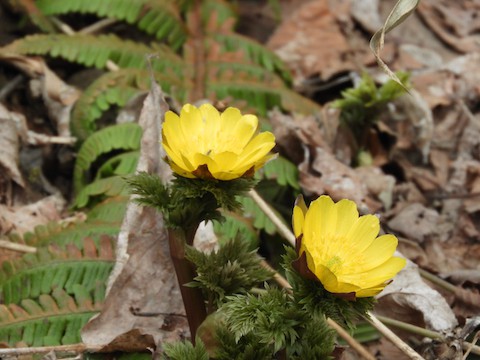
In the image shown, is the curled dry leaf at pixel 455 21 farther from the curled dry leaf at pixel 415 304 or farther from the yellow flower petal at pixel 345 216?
A: the yellow flower petal at pixel 345 216

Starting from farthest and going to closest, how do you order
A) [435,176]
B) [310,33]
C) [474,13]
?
[474,13]
[310,33]
[435,176]

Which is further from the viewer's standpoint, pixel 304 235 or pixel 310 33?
pixel 310 33

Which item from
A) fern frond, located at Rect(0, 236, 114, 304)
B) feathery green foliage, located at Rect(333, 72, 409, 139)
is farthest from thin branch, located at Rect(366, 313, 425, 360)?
feathery green foliage, located at Rect(333, 72, 409, 139)

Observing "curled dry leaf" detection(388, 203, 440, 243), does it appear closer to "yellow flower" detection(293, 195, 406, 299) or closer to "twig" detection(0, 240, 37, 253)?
"yellow flower" detection(293, 195, 406, 299)

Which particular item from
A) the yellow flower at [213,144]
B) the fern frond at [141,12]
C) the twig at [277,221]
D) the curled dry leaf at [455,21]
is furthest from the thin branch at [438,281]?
the curled dry leaf at [455,21]

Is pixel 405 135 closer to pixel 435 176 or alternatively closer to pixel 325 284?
pixel 435 176

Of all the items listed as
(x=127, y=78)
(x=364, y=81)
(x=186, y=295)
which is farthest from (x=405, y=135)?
(x=186, y=295)
